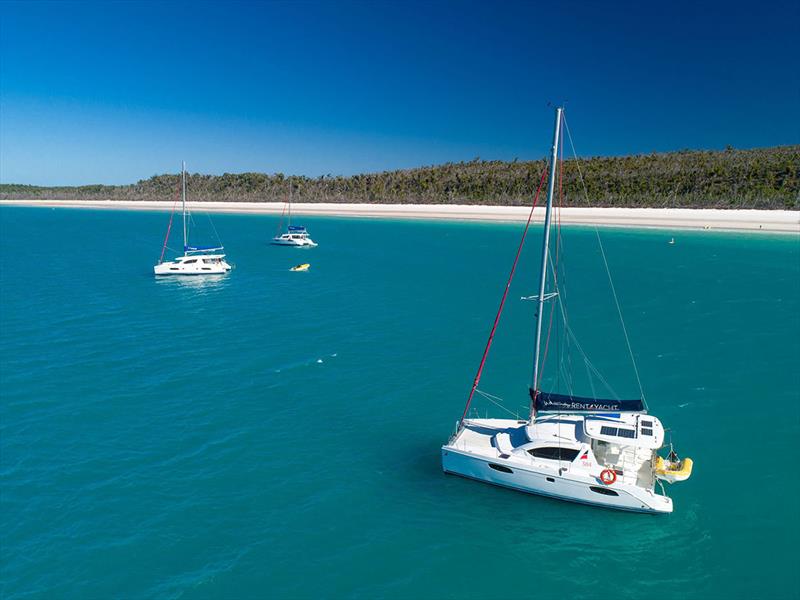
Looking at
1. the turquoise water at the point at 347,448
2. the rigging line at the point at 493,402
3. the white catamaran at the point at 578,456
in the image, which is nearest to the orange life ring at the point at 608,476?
the white catamaran at the point at 578,456

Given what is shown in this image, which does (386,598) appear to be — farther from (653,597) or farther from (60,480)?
(60,480)

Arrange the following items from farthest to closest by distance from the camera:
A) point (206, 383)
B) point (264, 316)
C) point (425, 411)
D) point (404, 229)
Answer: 1. point (404, 229)
2. point (264, 316)
3. point (206, 383)
4. point (425, 411)

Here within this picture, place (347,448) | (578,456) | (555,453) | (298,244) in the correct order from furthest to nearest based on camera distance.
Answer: (298,244) < (347,448) < (555,453) < (578,456)

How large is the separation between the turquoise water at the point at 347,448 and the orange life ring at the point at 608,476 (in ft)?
4.93

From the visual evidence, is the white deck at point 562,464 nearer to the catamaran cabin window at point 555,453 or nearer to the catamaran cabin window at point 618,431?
the catamaran cabin window at point 555,453

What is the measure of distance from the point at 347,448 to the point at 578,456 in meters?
9.90

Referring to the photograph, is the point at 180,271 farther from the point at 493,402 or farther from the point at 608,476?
the point at 608,476

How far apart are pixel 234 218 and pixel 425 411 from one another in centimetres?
14414

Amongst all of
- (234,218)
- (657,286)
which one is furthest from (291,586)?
(234,218)

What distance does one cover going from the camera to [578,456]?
19.2 metres

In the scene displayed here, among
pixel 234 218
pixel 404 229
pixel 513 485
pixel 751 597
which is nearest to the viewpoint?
pixel 751 597

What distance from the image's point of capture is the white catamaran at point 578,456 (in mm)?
18719

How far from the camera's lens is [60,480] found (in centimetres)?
2100

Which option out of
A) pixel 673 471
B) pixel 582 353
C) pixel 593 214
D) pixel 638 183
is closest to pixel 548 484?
pixel 673 471
